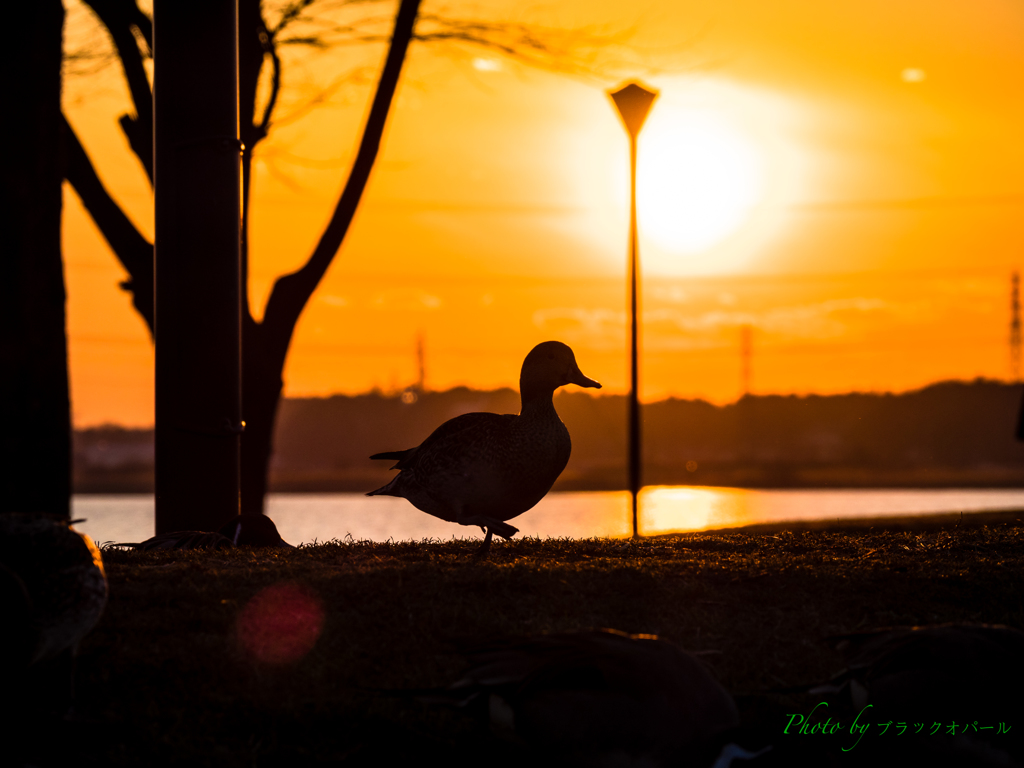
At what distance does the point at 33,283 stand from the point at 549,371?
12.2 ft

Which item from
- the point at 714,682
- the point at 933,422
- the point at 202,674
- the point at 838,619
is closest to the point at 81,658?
the point at 202,674

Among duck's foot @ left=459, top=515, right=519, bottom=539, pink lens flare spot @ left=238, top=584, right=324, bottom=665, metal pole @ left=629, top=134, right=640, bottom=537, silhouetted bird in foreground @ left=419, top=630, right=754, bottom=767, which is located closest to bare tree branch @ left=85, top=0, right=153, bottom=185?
metal pole @ left=629, top=134, right=640, bottom=537

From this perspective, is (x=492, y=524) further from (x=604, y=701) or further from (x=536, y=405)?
(x=604, y=701)

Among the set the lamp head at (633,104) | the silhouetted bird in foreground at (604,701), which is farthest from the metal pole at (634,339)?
the silhouetted bird in foreground at (604,701)

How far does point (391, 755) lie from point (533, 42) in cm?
1098

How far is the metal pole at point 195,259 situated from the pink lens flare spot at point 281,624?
336 cm

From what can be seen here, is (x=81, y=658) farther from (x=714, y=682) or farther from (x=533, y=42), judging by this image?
(x=533, y=42)

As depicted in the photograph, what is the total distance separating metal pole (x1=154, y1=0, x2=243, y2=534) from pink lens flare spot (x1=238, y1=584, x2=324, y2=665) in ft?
11.0

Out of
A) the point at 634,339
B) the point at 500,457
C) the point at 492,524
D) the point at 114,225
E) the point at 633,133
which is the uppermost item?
the point at 633,133

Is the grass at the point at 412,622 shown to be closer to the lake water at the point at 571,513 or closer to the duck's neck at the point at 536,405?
the duck's neck at the point at 536,405

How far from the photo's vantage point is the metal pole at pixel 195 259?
8422mm

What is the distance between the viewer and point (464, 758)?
13.7 feet

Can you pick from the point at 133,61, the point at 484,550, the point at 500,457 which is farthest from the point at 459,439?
the point at 133,61

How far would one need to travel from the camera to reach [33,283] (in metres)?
7.45
